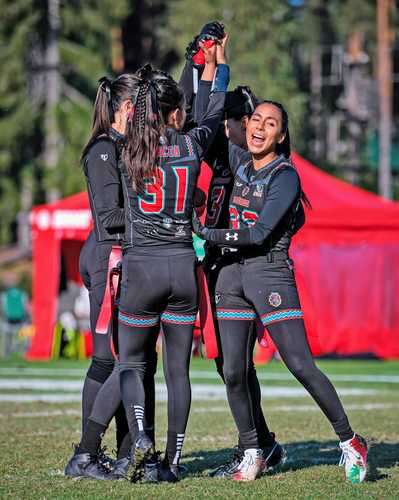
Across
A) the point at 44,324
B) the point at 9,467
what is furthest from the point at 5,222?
the point at 9,467

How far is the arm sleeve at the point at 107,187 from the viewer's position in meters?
5.87

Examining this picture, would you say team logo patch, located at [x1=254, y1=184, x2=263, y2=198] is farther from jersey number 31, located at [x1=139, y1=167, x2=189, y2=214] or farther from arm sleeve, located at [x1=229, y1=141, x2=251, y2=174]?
jersey number 31, located at [x1=139, y1=167, x2=189, y2=214]

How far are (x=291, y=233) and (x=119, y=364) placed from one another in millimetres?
1152

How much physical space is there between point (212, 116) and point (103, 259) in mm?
980

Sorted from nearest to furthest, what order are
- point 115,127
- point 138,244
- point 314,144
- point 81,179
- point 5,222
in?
point 138,244 < point 115,127 < point 81,179 < point 5,222 < point 314,144

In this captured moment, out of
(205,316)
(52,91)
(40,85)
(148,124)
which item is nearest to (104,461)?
(205,316)

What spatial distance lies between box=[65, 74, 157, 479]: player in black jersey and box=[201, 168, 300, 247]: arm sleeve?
53 centimetres

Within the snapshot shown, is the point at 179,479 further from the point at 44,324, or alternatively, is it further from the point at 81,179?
the point at 81,179

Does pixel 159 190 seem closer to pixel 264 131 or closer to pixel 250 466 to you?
pixel 264 131

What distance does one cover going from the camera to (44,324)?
18.4m

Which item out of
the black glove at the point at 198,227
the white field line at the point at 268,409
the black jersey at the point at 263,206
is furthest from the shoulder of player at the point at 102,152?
the white field line at the point at 268,409

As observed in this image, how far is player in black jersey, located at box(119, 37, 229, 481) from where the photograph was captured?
18.6 feet

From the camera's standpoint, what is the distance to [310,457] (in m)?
6.89

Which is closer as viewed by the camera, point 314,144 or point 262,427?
point 262,427
